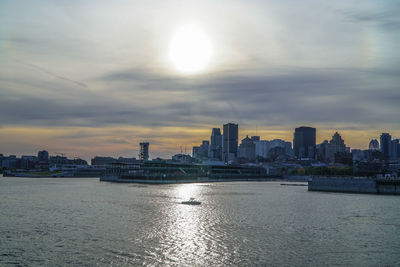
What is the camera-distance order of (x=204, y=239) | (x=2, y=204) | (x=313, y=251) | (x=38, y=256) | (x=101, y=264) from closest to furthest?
(x=101, y=264), (x=38, y=256), (x=313, y=251), (x=204, y=239), (x=2, y=204)

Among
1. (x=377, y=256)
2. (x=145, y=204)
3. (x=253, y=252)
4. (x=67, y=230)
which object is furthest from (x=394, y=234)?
(x=145, y=204)

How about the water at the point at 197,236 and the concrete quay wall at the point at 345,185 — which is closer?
the water at the point at 197,236

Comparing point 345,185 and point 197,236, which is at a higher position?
point 345,185

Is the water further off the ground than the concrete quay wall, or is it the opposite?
the concrete quay wall

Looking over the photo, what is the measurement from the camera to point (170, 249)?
51.8m

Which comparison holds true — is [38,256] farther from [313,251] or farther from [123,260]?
[313,251]

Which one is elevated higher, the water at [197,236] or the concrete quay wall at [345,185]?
the concrete quay wall at [345,185]

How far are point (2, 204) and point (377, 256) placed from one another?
8658 centimetres

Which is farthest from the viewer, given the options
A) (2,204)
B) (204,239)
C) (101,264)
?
(2,204)

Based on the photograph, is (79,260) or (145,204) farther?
(145,204)

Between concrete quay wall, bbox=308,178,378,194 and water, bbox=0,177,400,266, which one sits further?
concrete quay wall, bbox=308,178,378,194

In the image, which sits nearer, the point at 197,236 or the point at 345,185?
the point at 197,236

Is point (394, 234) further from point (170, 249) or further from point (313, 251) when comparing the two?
point (170, 249)

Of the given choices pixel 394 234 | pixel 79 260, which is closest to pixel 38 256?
pixel 79 260
